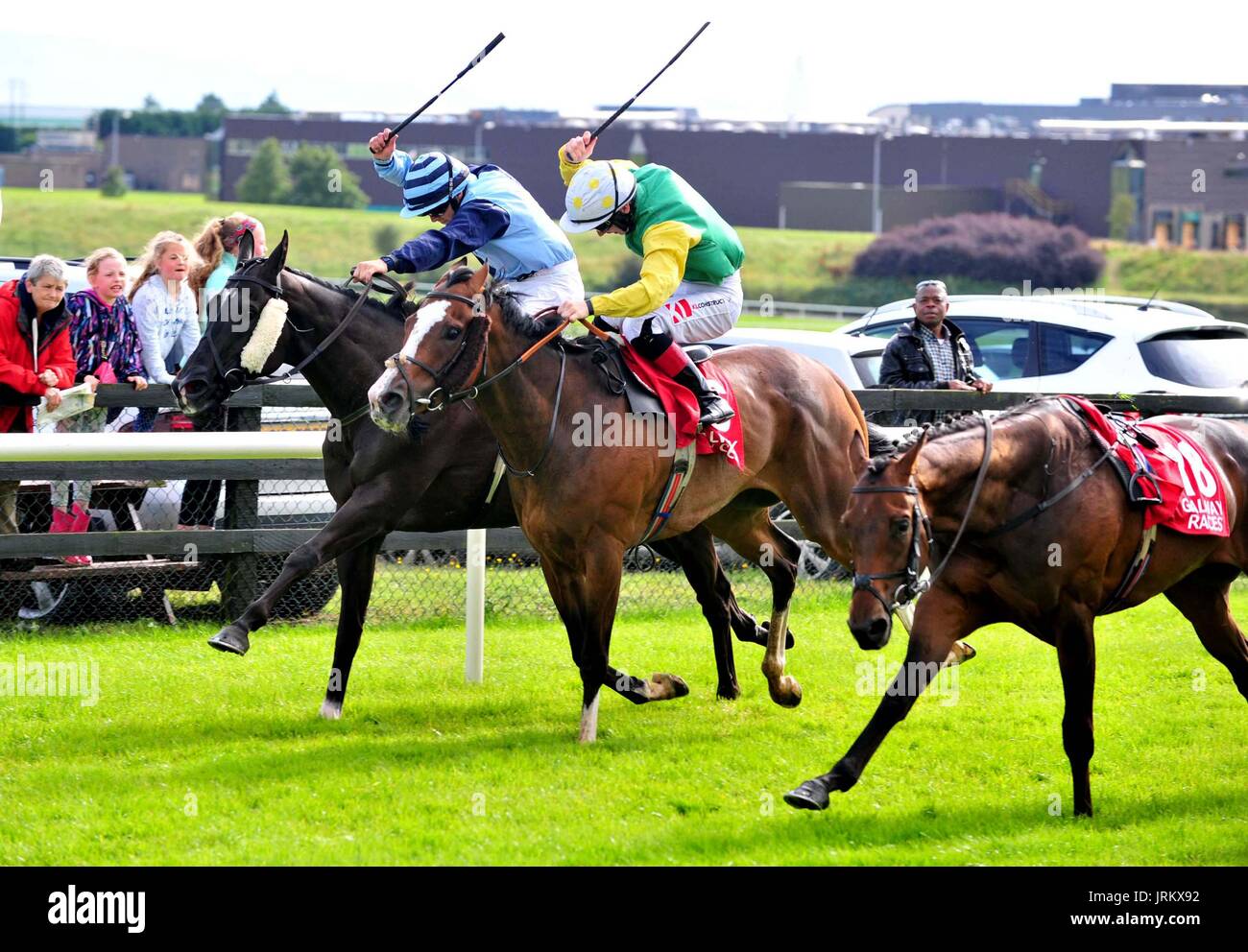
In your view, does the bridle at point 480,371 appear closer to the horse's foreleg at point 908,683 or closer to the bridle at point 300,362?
Answer: the bridle at point 300,362

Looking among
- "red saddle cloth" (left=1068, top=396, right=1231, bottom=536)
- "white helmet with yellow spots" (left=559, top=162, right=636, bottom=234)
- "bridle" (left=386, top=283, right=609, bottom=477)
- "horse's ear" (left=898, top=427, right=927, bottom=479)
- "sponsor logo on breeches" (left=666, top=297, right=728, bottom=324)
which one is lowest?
"red saddle cloth" (left=1068, top=396, right=1231, bottom=536)

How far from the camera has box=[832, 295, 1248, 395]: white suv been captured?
501 inches

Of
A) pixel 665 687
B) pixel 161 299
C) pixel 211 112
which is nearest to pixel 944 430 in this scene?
pixel 665 687

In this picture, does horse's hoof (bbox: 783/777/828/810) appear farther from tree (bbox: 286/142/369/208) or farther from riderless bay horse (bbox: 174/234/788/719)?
tree (bbox: 286/142/369/208)

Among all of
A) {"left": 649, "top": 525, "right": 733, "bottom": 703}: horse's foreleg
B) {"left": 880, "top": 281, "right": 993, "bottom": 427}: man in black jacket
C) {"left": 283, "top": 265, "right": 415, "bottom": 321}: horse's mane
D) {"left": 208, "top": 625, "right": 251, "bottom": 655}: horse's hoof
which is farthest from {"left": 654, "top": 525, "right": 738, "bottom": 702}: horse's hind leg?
{"left": 880, "top": 281, "right": 993, "bottom": 427}: man in black jacket

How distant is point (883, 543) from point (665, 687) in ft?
8.31

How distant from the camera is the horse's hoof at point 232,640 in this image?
6781 millimetres

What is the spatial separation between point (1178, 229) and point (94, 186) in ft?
192

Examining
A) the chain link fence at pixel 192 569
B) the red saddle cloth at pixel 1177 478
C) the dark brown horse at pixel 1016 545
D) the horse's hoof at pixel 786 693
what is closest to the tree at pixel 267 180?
the chain link fence at pixel 192 569

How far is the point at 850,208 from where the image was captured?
3145 inches

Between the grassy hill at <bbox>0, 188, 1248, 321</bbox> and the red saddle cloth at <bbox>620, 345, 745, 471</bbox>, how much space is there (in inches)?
1983

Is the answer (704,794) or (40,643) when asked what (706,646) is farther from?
(40,643)

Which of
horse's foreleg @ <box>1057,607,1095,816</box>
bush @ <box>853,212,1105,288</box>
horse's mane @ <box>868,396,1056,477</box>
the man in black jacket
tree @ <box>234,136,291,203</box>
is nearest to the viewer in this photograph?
horse's mane @ <box>868,396,1056,477</box>
